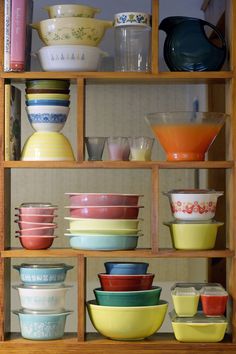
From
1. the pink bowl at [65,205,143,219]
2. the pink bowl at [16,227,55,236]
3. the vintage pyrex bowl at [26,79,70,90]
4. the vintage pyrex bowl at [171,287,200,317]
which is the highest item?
the vintage pyrex bowl at [26,79,70,90]

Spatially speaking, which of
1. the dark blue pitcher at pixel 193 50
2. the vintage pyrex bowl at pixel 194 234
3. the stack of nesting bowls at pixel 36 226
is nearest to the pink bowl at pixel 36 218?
the stack of nesting bowls at pixel 36 226

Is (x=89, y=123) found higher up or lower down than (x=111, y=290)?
higher up

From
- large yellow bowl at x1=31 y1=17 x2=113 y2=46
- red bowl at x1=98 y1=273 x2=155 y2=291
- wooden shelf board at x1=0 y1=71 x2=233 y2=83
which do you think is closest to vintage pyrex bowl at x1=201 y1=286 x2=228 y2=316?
red bowl at x1=98 y1=273 x2=155 y2=291

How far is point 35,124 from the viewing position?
107 inches

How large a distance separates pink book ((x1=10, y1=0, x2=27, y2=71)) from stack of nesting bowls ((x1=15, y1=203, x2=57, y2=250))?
1.61 feet

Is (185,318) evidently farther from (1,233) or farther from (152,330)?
(1,233)

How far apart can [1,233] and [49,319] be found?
12.6 inches

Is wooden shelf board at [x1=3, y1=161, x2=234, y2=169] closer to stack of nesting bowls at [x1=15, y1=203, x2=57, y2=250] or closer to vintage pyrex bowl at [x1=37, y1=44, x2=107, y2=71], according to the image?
stack of nesting bowls at [x1=15, y1=203, x2=57, y2=250]

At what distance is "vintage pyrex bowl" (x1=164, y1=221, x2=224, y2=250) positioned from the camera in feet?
8.71

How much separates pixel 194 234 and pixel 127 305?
1.05ft

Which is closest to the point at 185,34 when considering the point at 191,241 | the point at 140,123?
the point at 191,241

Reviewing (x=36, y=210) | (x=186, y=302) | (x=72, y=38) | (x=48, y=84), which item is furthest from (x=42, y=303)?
(x=72, y=38)

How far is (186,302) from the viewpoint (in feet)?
8.53

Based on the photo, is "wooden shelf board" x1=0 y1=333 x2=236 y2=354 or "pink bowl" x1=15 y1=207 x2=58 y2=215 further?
"pink bowl" x1=15 y1=207 x2=58 y2=215
